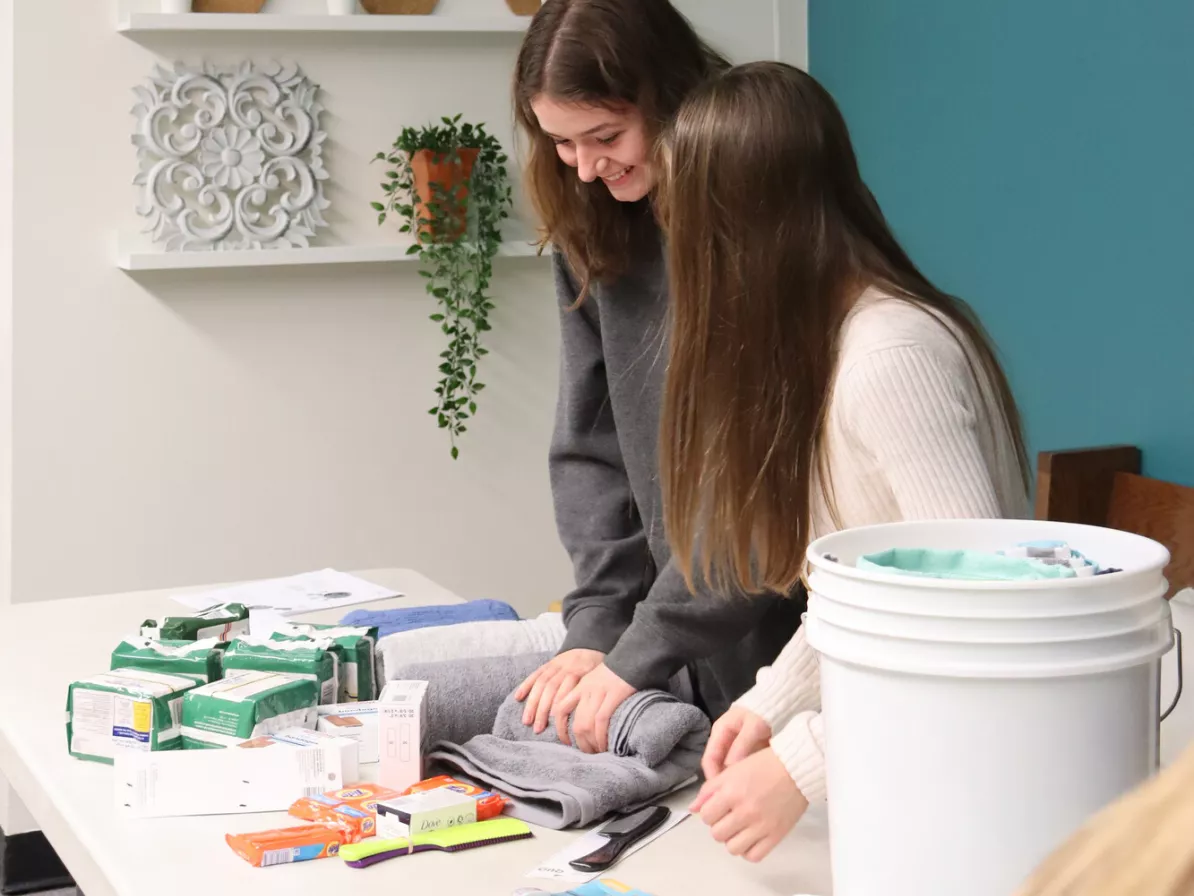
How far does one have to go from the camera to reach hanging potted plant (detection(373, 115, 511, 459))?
9.98 feet

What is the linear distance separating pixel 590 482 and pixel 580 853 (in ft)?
2.19

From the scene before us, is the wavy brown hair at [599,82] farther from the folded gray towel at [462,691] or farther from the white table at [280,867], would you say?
the white table at [280,867]

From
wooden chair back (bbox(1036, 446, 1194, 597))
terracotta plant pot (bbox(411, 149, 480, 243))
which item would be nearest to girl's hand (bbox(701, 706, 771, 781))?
wooden chair back (bbox(1036, 446, 1194, 597))

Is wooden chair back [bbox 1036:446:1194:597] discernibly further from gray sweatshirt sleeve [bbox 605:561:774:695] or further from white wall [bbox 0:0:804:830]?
white wall [bbox 0:0:804:830]

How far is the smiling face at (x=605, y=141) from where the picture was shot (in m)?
A: 1.48

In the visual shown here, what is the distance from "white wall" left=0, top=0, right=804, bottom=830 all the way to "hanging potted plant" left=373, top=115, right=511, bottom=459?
0.20ft

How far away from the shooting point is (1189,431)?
2.29 metres

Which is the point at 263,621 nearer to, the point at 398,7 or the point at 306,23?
the point at 306,23

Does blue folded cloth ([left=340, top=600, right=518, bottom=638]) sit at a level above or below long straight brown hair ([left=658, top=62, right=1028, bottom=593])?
below

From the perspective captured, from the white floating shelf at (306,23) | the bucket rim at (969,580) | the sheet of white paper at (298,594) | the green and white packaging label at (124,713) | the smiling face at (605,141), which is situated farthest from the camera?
the white floating shelf at (306,23)

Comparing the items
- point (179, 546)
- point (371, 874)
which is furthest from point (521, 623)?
point (179, 546)

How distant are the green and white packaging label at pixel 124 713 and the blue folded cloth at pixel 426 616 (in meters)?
0.39

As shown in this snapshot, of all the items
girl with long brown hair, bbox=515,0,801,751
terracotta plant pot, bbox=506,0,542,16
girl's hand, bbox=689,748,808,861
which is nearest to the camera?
girl's hand, bbox=689,748,808,861

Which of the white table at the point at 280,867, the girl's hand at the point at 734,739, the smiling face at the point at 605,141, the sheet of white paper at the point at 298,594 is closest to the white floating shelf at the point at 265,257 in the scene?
the sheet of white paper at the point at 298,594
